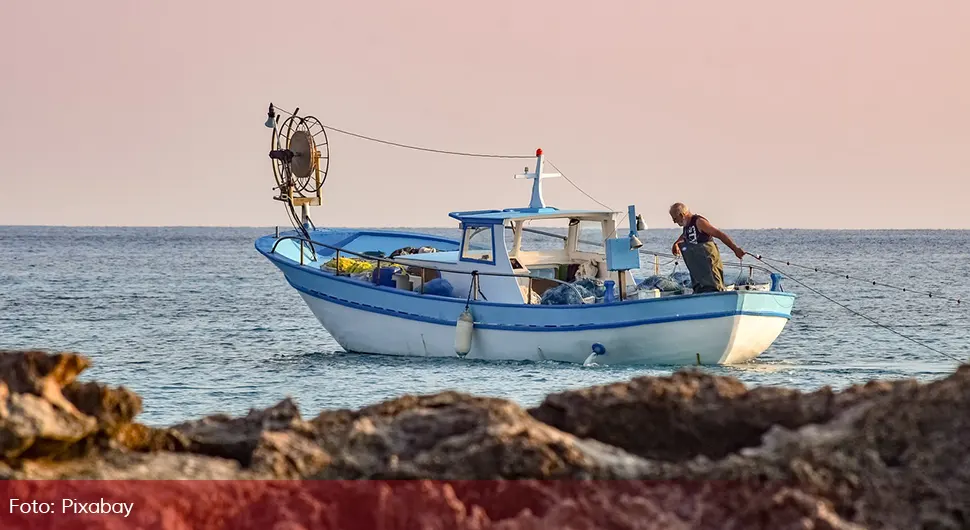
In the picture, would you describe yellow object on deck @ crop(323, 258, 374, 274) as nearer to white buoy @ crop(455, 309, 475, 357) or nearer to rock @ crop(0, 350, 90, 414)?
white buoy @ crop(455, 309, 475, 357)

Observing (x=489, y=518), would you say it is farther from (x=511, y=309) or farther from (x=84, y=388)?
(x=511, y=309)

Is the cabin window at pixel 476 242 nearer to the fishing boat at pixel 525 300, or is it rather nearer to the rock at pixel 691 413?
the fishing boat at pixel 525 300

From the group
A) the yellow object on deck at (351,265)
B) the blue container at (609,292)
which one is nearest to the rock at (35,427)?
the blue container at (609,292)

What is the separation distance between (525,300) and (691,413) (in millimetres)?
13565

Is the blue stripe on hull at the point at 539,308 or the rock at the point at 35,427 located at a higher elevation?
the rock at the point at 35,427

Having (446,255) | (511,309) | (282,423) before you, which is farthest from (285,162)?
(282,423)

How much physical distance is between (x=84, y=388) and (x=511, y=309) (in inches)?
522

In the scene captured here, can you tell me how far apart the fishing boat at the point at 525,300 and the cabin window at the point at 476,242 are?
2 cm

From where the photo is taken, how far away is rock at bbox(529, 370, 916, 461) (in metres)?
5.24

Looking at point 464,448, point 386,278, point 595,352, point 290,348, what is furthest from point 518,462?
point 290,348

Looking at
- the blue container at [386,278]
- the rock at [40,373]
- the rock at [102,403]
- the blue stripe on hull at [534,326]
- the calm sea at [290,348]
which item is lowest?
the calm sea at [290,348]

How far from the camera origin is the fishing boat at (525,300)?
1716 centimetres

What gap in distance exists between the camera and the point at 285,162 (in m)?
22.9

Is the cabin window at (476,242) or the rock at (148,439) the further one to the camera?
the cabin window at (476,242)
